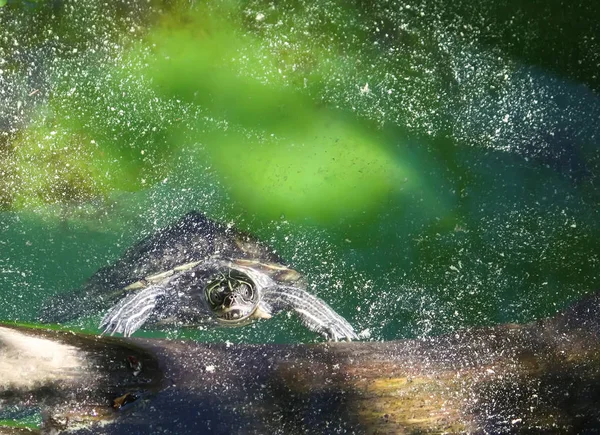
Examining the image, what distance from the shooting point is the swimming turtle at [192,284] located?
5.24 ft

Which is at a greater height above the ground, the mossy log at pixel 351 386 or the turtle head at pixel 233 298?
the turtle head at pixel 233 298

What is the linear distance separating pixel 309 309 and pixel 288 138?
521 mm

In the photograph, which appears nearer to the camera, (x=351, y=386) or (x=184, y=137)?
(x=351, y=386)

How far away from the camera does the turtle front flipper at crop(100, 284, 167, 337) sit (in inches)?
62.6

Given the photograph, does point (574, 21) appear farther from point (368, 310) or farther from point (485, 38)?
point (368, 310)

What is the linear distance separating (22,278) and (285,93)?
964 millimetres

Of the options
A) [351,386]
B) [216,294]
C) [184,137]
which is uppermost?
[184,137]

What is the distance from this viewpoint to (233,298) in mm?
1584

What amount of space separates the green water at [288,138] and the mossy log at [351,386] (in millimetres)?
105

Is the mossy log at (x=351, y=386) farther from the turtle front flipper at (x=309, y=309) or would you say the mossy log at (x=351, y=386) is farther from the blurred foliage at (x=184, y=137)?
the blurred foliage at (x=184, y=137)

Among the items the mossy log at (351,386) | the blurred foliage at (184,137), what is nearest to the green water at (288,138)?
the blurred foliage at (184,137)

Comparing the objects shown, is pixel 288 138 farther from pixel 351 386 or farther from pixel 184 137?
pixel 351 386

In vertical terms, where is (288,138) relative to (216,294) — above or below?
above

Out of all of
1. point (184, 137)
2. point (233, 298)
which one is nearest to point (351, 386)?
point (233, 298)
